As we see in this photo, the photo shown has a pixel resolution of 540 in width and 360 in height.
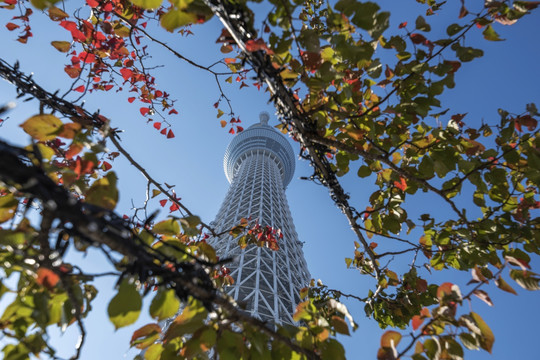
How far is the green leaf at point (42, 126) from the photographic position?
895 millimetres

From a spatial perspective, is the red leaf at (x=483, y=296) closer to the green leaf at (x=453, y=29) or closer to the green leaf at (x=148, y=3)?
the green leaf at (x=453, y=29)

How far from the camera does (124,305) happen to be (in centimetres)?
78

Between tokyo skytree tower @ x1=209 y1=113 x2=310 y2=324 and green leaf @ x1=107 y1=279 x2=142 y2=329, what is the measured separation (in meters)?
4.65

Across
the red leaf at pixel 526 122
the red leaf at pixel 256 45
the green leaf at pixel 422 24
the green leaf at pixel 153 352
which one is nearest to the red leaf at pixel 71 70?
the red leaf at pixel 256 45

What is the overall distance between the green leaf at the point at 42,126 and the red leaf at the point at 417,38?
70.1 inches

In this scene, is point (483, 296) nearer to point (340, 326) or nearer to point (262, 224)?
point (340, 326)

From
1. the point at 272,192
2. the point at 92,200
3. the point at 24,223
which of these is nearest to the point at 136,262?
the point at 92,200

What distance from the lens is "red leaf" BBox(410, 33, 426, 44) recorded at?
174 cm

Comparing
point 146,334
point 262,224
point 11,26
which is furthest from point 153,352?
point 262,224

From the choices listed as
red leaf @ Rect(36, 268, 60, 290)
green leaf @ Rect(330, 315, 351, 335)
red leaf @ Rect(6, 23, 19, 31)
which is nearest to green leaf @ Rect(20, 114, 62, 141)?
red leaf @ Rect(36, 268, 60, 290)

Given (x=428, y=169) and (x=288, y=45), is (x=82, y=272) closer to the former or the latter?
(x=288, y=45)

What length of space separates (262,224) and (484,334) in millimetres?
27867

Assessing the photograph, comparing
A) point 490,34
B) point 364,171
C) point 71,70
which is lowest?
point 364,171

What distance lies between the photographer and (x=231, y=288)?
2102cm
